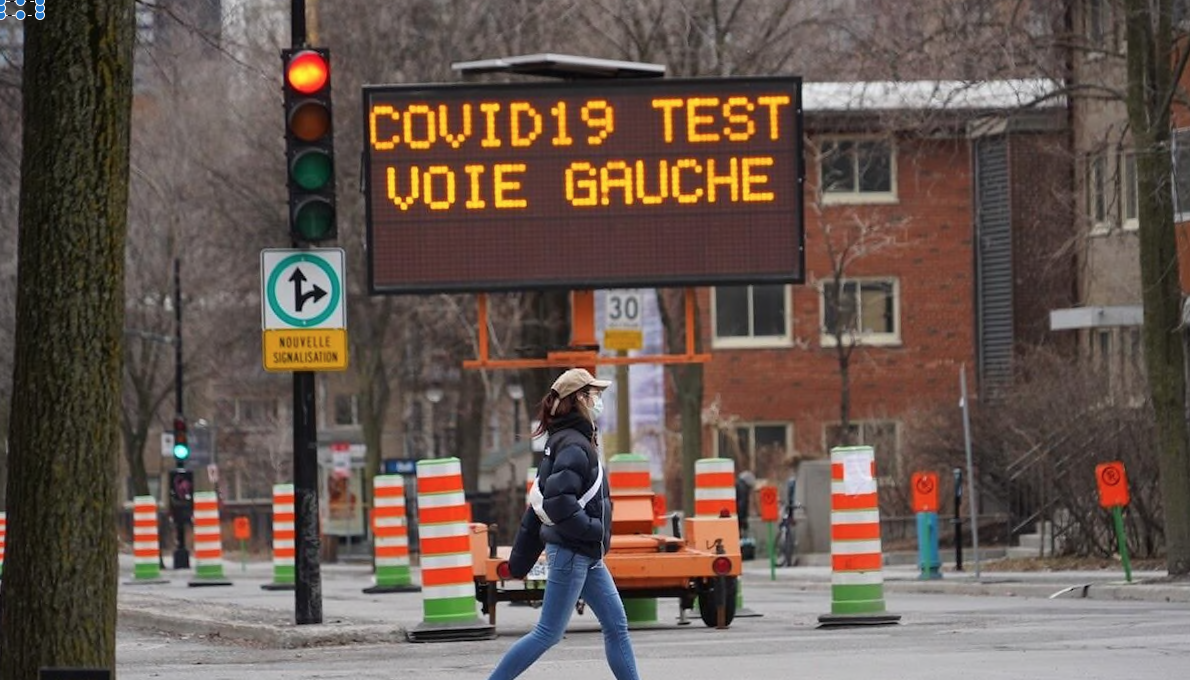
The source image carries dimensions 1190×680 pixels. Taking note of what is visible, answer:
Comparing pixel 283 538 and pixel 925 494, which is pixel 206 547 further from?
pixel 925 494

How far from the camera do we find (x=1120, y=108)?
38.0 m

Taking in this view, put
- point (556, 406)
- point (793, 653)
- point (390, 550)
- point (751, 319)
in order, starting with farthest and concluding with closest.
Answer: point (751, 319), point (390, 550), point (793, 653), point (556, 406)

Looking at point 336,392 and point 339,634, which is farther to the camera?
point 336,392

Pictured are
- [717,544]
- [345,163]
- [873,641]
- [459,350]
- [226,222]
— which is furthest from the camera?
[459,350]

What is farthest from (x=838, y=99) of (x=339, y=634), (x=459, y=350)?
(x=339, y=634)

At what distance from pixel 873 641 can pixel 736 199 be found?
4169 millimetres

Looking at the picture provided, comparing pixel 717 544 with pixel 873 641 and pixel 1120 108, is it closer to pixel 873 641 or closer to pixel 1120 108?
pixel 873 641

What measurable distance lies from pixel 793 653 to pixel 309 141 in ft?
16.3

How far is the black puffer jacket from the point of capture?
11.7 metres

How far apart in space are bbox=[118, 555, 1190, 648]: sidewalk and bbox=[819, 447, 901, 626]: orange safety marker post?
2320 millimetres

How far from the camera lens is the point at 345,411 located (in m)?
96.6

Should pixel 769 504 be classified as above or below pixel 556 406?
below

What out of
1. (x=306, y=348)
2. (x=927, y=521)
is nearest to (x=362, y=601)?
(x=927, y=521)

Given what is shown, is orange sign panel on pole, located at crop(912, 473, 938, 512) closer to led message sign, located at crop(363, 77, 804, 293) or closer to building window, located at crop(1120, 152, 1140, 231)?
building window, located at crop(1120, 152, 1140, 231)
